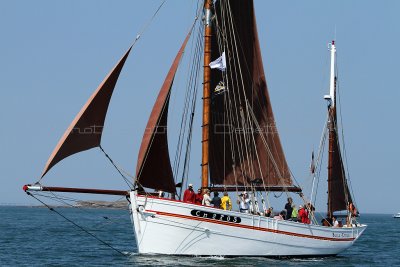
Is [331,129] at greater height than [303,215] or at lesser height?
greater

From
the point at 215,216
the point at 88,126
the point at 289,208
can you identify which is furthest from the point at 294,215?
the point at 88,126

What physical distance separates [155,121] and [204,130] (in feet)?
13.5

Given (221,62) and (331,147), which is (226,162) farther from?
(331,147)

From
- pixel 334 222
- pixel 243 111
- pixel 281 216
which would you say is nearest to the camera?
pixel 281 216

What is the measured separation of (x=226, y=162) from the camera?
142ft

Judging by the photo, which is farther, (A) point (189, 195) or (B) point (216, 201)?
(B) point (216, 201)

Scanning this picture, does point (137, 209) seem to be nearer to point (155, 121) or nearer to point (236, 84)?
point (155, 121)

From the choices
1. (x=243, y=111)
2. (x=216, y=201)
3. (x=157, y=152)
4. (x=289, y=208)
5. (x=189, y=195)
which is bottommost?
(x=289, y=208)

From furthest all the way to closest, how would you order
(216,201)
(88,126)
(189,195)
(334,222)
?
(334,222) → (216,201) → (189,195) → (88,126)

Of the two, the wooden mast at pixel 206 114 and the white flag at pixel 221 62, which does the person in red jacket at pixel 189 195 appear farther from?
the white flag at pixel 221 62

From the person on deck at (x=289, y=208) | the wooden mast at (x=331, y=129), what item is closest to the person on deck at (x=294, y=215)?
the person on deck at (x=289, y=208)

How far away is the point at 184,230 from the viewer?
37.8 meters

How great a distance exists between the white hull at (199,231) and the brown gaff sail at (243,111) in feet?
13.1

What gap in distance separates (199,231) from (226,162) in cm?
615
